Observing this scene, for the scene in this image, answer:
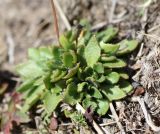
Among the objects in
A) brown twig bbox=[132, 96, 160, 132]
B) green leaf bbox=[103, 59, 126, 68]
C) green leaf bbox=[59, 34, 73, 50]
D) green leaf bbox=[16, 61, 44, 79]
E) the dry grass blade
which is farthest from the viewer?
green leaf bbox=[16, 61, 44, 79]

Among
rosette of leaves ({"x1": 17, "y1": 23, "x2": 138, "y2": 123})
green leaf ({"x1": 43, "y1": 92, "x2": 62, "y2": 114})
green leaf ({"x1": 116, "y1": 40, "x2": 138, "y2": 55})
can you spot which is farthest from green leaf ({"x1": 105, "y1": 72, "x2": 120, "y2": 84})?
green leaf ({"x1": 43, "y1": 92, "x2": 62, "y2": 114})

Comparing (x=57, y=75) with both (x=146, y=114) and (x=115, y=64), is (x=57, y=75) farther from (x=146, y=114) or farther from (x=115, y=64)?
(x=146, y=114)

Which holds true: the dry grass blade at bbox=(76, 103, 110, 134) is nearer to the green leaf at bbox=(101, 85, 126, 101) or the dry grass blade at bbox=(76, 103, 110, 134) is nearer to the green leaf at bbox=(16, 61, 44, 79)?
the green leaf at bbox=(101, 85, 126, 101)

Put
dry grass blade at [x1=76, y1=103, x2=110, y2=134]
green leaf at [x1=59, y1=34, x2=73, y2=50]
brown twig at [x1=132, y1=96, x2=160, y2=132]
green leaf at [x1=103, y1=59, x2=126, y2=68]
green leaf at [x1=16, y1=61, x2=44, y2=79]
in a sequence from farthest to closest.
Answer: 1. green leaf at [x1=16, y1=61, x2=44, y2=79]
2. green leaf at [x1=59, y1=34, x2=73, y2=50]
3. green leaf at [x1=103, y1=59, x2=126, y2=68]
4. dry grass blade at [x1=76, y1=103, x2=110, y2=134]
5. brown twig at [x1=132, y1=96, x2=160, y2=132]

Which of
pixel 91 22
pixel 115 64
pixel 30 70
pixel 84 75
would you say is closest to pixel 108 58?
pixel 115 64

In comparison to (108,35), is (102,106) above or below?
below

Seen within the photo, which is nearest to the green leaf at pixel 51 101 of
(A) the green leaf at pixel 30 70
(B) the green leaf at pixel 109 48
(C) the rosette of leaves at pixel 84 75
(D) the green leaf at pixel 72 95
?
(C) the rosette of leaves at pixel 84 75
